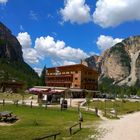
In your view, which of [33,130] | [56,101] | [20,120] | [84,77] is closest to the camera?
[33,130]

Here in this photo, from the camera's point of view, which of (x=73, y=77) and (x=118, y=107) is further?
(x=73, y=77)

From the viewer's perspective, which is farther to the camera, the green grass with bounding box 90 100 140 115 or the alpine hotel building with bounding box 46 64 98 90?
the alpine hotel building with bounding box 46 64 98 90

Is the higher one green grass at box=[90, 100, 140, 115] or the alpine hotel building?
the alpine hotel building

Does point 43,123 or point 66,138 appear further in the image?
point 43,123

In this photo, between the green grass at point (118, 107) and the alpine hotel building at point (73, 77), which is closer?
the green grass at point (118, 107)

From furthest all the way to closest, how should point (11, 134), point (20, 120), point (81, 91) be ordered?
point (81, 91) < point (20, 120) < point (11, 134)

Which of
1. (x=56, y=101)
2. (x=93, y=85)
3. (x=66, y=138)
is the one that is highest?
(x=93, y=85)

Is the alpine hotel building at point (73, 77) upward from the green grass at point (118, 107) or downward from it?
upward

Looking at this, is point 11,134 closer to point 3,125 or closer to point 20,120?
point 3,125

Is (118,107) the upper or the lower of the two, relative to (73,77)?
lower

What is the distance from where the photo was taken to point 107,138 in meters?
31.0

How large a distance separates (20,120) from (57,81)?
12257 centimetres

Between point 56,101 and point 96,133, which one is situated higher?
point 56,101

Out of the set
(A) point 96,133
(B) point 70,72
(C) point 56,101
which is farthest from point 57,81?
(A) point 96,133
